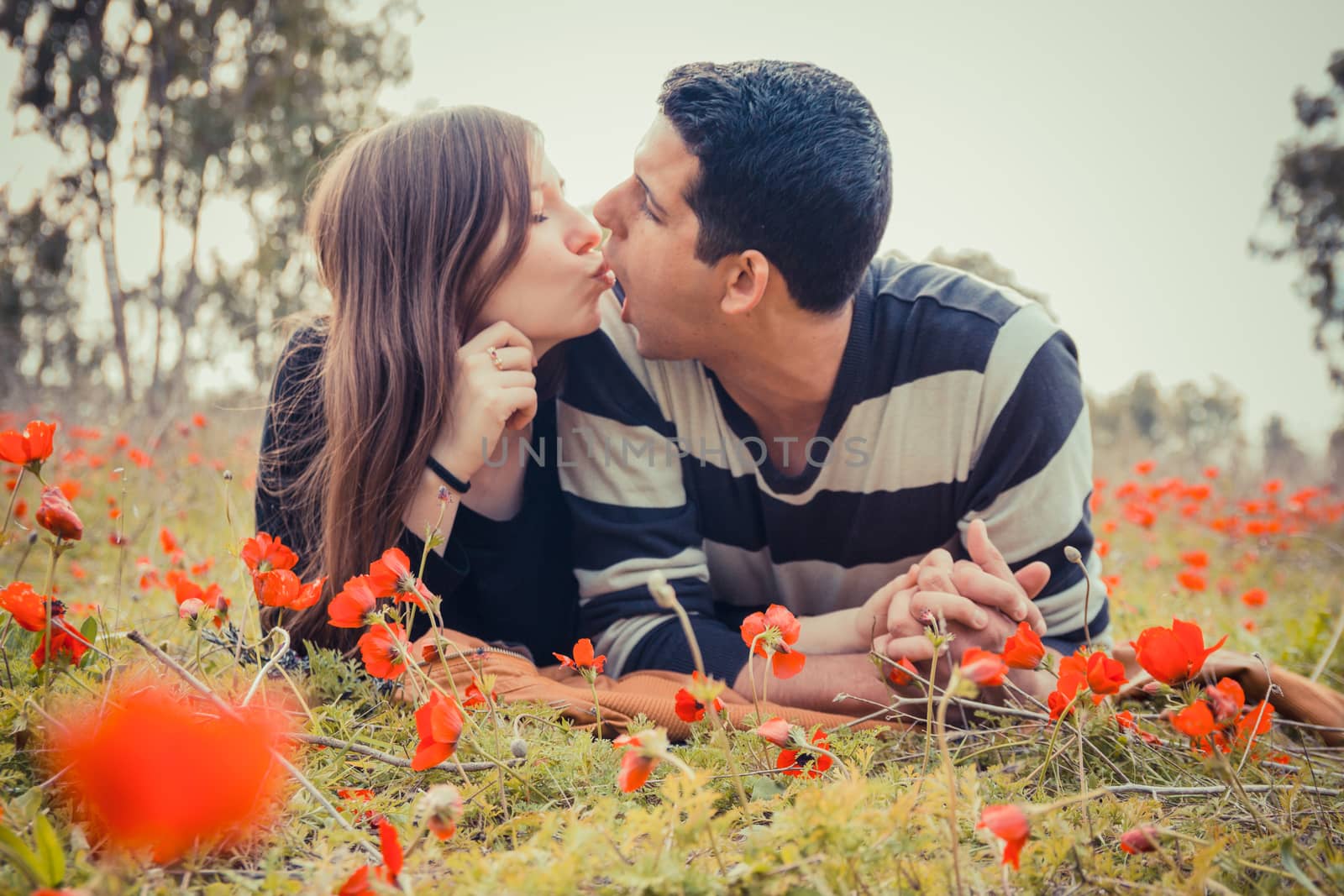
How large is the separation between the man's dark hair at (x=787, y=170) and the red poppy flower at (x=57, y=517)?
1444mm

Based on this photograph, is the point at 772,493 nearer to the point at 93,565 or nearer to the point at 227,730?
the point at 227,730

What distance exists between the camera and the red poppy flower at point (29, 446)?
47.1 inches

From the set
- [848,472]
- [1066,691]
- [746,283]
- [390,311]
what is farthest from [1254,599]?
[390,311]

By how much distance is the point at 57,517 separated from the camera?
1132 mm

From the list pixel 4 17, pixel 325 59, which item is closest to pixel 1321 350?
pixel 325 59

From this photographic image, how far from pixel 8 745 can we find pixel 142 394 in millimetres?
7352

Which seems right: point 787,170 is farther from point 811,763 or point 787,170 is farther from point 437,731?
point 437,731

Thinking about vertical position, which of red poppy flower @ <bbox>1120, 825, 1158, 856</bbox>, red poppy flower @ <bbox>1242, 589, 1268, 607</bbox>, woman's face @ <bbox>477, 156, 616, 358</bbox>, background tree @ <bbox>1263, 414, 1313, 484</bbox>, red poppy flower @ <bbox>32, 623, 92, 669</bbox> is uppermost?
woman's face @ <bbox>477, 156, 616, 358</bbox>

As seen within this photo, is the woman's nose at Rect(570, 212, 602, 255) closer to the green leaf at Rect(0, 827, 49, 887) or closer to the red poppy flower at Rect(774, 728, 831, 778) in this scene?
the red poppy flower at Rect(774, 728, 831, 778)

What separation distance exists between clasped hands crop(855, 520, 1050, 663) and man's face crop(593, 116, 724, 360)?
33.2 inches

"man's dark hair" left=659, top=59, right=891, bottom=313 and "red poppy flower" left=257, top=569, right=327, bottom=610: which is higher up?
"man's dark hair" left=659, top=59, right=891, bottom=313

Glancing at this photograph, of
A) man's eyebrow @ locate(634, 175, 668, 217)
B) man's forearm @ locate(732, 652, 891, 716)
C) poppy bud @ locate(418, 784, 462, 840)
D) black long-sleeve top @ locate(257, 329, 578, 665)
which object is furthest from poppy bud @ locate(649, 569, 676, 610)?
man's eyebrow @ locate(634, 175, 668, 217)

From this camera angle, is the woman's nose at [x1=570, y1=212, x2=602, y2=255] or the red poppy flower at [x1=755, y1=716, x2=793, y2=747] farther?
the woman's nose at [x1=570, y1=212, x2=602, y2=255]

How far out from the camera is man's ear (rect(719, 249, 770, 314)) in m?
2.18
